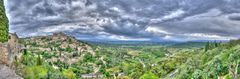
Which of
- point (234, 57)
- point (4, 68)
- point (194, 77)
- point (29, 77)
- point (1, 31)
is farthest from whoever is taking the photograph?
point (234, 57)

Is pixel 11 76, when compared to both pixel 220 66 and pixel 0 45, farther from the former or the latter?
pixel 220 66

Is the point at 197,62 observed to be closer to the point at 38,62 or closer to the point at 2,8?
the point at 38,62

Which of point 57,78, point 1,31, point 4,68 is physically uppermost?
point 1,31

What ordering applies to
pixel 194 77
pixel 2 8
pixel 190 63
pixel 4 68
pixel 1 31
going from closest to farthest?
pixel 4 68
pixel 1 31
pixel 2 8
pixel 194 77
pixel 190 63

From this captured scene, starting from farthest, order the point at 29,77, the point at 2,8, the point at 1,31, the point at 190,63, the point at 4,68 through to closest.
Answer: the point at 190,63
the point at 29,77
the point at 2,8
the point at 1,31
the point at 4,68

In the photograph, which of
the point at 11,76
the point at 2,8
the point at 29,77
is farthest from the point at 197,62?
the point at 11,76

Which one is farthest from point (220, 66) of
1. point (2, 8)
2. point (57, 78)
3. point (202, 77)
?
point (2, 8)

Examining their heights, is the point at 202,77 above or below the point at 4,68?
below

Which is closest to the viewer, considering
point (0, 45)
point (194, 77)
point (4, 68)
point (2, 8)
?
point (4, 68)

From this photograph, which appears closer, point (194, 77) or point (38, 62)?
point (194, 77)
